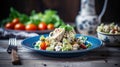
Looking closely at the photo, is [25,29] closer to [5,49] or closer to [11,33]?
[11,33]

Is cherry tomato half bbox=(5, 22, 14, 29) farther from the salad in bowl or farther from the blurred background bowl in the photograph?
the blurred background bowl

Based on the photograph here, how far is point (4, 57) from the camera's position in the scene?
1.36 m

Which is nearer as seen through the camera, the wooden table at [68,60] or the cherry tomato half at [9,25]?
the wooden table at [68,60]

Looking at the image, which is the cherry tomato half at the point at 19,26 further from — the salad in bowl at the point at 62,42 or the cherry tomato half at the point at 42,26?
the salad in bowl at the point at 62,42

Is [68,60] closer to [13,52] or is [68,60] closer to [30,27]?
[13,52]

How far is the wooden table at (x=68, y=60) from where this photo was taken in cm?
127

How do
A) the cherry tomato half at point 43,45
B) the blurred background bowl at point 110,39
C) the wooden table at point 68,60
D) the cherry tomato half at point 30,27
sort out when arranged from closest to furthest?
the wooden table at point 68,60 → the cherry tomato half at point 43,45 → the blurred background bowl at point 110,39 → the cherry tomato half at point 30,27

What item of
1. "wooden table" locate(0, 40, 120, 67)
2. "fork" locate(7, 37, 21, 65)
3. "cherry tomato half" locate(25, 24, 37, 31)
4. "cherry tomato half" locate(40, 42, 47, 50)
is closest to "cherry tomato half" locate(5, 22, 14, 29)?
"cherry tomato half" locate(25, 24, 37, 31)

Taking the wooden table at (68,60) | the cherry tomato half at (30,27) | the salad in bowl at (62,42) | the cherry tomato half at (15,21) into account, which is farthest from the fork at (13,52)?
the cherry tomato half at (15,21)

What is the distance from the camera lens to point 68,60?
52.1 inches

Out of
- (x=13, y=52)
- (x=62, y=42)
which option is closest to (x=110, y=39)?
(x=62, y=42)

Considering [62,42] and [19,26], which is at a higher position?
[19,26]

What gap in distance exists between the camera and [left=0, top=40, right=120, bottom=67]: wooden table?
1.27m

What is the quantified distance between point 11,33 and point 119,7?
4.01ft
